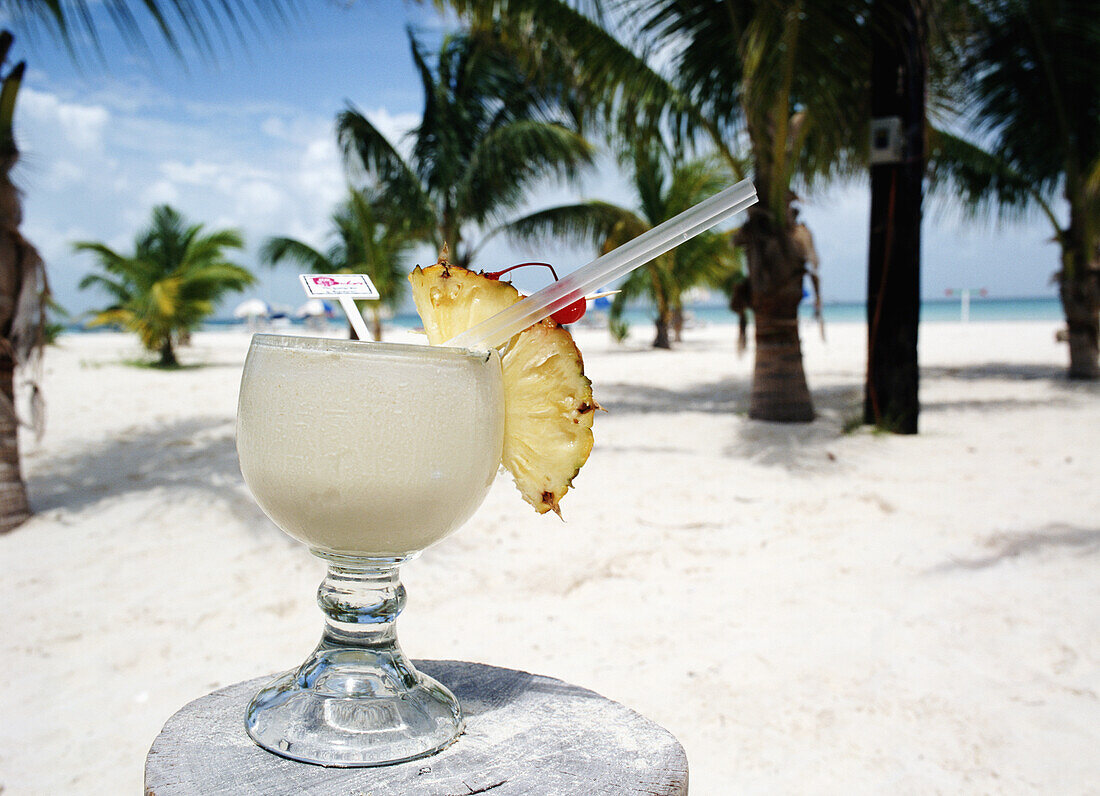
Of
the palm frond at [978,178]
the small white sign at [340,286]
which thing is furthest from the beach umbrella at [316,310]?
the small white sign at [340,286]

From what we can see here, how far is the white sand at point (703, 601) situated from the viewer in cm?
190

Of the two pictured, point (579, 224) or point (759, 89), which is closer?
point (759, 89)

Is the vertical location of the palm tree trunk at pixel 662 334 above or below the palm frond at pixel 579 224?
below

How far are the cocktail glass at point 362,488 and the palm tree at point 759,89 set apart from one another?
432 cm

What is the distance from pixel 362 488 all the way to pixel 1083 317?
852cm

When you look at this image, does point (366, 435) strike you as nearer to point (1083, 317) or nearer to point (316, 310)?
point (1083, 317)

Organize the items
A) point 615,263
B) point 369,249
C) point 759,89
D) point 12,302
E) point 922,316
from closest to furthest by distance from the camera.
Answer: point 615,263 < point 12,302 < point 759,89 < point 369,249 < point 922,316

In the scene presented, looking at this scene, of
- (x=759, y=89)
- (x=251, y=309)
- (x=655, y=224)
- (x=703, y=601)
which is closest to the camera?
(x=703, y=601)

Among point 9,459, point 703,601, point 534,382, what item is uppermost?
point 534,382

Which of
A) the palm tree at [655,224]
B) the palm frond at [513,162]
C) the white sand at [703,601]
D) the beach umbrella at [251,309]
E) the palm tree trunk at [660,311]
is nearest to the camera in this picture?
the white sand at [703,601]

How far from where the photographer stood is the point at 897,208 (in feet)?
15.8

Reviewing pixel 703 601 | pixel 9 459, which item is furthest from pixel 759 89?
pixel 9 459

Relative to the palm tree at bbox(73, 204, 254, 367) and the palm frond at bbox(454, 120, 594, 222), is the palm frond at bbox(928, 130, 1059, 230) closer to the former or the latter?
the palm frond at bbox(454, 120, 594, 222)

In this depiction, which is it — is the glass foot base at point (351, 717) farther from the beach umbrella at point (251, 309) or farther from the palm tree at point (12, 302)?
the beach umbrella at point (251, 309)
